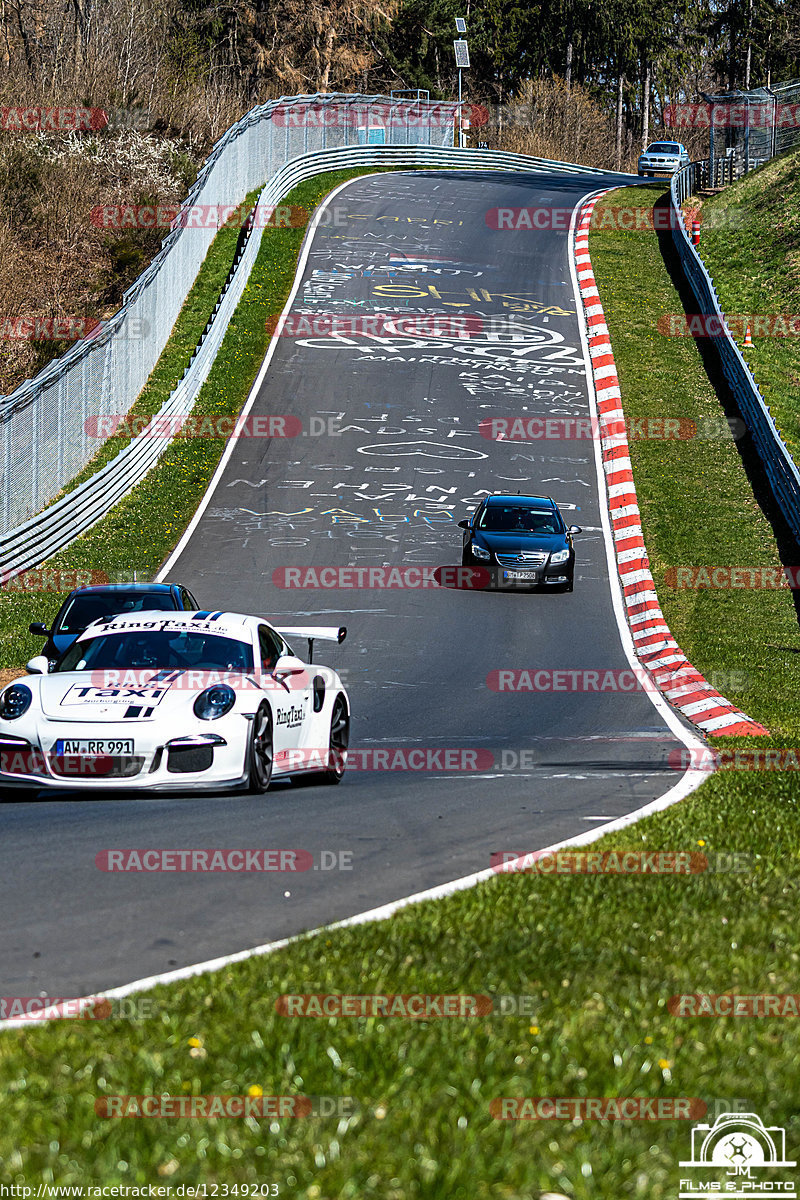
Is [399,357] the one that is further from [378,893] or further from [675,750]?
[378,893]

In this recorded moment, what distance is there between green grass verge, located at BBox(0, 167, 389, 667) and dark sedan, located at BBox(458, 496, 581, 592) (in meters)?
5.85

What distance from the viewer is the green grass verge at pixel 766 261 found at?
125 feet

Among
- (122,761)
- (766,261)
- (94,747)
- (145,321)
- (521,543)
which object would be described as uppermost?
(766,261)

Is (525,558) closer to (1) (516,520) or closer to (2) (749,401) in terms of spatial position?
(1) (516,520)

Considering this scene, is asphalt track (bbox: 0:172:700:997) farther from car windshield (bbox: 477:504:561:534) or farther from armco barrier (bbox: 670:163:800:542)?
armco barrier (bbox: 670:163:800:542)

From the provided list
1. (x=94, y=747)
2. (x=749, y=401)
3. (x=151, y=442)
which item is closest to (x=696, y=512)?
(x=749, y=401)

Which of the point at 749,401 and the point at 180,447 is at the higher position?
the point at 749,401

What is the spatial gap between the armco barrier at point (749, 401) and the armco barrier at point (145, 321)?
1403cm

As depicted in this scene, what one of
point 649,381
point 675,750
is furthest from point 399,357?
point 675,750

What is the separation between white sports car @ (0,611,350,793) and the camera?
34.4ft

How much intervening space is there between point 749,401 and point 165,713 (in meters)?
25.2

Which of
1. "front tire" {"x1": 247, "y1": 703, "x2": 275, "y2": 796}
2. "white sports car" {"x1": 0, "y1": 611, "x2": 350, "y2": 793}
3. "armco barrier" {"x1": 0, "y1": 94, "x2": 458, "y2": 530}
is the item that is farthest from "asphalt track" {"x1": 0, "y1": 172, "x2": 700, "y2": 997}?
"armco barrier" {"x1": 0, "y1": 94, "x2": 458, "y2": 530}

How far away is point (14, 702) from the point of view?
10.8 metres

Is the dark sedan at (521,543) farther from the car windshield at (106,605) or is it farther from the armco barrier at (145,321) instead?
the car windshield at (106,605)
